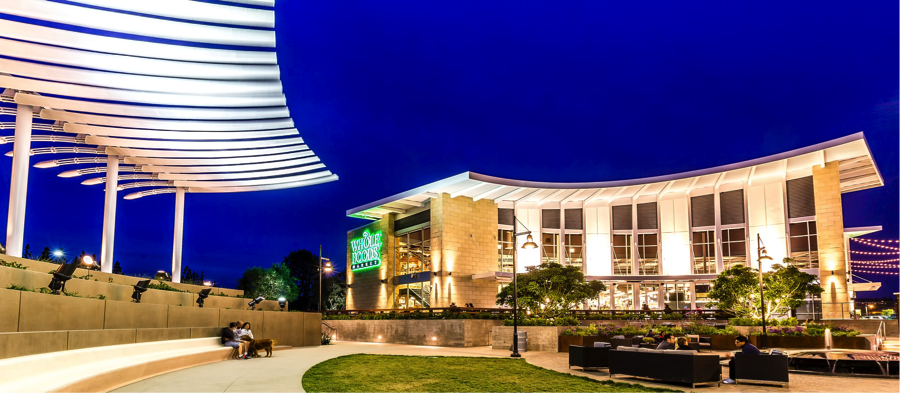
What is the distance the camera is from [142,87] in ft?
58.2

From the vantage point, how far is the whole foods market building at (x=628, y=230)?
33.7m

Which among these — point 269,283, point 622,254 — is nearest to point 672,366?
point 622,254

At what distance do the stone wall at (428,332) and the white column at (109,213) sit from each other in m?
Result: 13.3

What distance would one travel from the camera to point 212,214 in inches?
4503

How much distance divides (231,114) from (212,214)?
101 metres

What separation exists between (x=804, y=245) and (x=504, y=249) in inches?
739

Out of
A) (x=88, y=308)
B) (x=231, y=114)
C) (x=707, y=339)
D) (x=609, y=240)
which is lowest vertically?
(x=707, y=339)

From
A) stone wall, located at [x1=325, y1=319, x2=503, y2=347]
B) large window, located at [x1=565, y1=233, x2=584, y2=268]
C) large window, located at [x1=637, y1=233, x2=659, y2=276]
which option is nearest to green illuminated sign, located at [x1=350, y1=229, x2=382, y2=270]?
stone wall, located at [x1=325, y1=319, x2=503, y2=347]

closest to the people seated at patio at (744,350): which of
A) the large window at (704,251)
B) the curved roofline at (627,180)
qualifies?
the curved roofline at (627,180)

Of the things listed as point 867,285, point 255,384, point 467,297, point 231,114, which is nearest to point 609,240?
point 467,297

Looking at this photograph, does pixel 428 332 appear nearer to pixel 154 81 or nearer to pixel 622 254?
pixel 154 81

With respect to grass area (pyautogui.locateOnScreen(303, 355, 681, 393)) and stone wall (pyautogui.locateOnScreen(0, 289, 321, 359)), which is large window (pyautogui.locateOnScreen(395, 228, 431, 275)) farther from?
grass area (pyautogui.locateOnScreen(303, 355, 681, 393))

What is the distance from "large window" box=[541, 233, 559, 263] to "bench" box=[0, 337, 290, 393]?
3081 cm

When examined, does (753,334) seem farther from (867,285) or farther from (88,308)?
(88,308)
